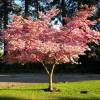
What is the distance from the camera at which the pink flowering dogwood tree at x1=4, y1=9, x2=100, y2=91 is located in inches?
738

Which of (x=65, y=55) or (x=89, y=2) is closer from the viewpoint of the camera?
(x=65, y=55)

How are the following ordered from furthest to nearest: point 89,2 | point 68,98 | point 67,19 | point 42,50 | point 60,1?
point 60,1 → point 89,2 → point 67,19 → point 42,50 → point 68,98

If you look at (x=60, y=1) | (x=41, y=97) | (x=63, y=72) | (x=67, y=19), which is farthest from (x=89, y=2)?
(x=41, y=97)

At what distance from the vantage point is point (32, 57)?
63.3 feet

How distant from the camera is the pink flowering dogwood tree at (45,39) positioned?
18.8m

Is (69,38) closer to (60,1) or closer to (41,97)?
(41,97)

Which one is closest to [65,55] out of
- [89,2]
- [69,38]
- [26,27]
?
[69,38]

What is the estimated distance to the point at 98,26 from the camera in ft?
140

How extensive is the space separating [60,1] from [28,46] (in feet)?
108

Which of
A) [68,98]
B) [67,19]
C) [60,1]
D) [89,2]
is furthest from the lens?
[60,1]

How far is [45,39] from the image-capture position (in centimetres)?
1938

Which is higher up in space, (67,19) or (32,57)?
(67,19)

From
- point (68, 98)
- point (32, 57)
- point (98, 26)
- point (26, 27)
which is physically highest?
point (98, 26)

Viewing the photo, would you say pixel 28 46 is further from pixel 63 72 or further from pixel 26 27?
pixel 63 72
